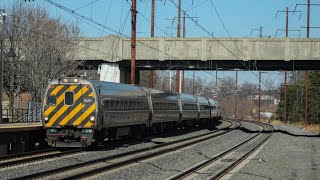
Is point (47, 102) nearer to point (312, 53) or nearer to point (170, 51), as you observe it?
point (170, 51)

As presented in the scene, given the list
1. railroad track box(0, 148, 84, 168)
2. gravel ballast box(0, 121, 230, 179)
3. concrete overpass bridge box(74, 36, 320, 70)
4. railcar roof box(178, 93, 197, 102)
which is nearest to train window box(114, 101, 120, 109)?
gravel ballast box(0, 121, 230, 179)

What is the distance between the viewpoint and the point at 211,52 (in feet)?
134

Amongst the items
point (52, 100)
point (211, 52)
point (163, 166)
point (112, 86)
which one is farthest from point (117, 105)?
point (211, 52)

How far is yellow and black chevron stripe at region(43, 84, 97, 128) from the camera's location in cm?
2039

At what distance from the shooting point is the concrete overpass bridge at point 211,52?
3988 centimetres

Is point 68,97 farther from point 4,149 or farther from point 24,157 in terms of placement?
point 24,157

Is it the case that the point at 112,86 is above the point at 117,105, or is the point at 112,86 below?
above

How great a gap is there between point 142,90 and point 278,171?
13136mm

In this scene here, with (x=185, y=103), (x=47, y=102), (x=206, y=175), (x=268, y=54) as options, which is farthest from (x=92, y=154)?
(x=268, y=54)

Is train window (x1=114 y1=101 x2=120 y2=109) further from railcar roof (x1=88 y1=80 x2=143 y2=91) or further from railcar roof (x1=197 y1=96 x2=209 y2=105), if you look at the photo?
railcar roof (x1=197 y1=96 x2=209 y2=105)

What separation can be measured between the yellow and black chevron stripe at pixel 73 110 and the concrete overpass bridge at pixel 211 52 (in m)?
20.2

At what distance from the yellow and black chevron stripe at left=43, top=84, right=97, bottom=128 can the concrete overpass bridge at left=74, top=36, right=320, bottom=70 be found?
20.2 meters

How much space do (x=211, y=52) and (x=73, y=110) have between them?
2188 centimetres

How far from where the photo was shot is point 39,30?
158 ft
